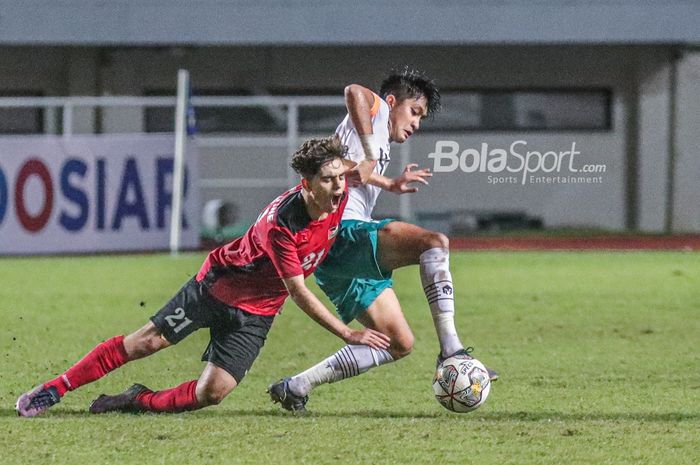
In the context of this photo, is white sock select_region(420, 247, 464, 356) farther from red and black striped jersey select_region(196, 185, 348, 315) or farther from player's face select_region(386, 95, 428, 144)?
player's face select_region(386, 95, 428, 144)

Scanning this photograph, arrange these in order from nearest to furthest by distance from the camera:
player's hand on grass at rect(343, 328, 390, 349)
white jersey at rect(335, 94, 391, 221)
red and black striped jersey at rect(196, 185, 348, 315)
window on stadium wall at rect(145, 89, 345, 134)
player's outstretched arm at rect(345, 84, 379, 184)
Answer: player's hand on grass at rect(343, 328, 390, 349), red and black striped jersey at rect(196, 185, 348, 315), player's outstretched arm at rect(345, 84, 379, 184), white jersey at rect(335, 94, 391, 221), window on stadium wall at rect(145, 89, 345, 134)

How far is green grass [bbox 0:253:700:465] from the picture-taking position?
609cm

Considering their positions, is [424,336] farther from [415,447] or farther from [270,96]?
[270,96]

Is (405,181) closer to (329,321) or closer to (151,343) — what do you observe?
(329,321)

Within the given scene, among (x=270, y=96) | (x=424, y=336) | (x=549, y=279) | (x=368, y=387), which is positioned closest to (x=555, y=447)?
(x=368, y=387)

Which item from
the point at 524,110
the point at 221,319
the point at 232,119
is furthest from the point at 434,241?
the point at 524,110

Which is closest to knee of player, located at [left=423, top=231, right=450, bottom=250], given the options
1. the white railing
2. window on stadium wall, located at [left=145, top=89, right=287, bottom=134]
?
the white railing

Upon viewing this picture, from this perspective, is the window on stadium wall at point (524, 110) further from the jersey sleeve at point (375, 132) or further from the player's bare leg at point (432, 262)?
the player's bare leg at point (432, 262)

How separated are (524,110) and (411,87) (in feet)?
58.7

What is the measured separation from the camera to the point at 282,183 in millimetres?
21609

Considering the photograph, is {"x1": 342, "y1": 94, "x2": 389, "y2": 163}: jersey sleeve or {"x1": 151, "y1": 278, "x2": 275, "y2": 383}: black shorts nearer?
{"x1": 151, "y1": 278, "x2": 275, "y2": 383}: black shorts

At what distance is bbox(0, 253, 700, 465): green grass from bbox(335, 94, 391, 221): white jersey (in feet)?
3.33

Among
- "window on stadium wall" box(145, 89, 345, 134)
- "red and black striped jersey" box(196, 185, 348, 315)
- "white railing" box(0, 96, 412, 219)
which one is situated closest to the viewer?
"red and black striped jersey" box(196, 185, 348, 315)

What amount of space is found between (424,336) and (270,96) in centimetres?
1474
